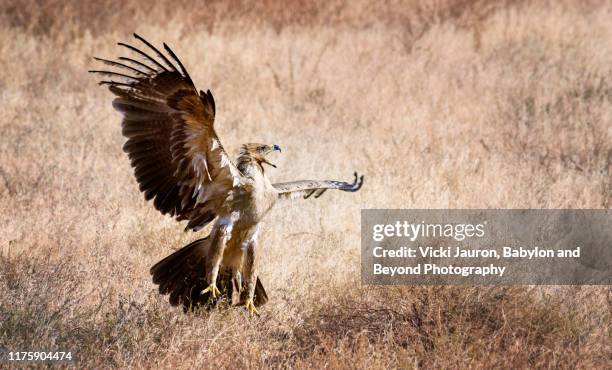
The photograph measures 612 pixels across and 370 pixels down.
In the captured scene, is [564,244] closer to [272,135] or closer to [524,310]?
[524,310]

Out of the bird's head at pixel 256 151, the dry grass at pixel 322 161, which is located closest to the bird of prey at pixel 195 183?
the bird's head at pixel 256 151

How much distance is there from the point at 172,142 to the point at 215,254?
0.68 meters

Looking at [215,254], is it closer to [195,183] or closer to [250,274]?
[250,274]

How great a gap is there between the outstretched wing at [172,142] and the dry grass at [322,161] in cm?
73

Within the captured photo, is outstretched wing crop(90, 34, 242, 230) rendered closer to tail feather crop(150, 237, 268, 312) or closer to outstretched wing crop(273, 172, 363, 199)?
tail feather crop(150, 237, 268, 312)

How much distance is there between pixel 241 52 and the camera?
41.4ft

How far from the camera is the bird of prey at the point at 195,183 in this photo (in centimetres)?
561

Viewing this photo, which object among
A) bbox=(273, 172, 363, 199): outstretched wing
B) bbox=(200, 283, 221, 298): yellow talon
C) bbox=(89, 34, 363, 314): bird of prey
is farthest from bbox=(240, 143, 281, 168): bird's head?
bbox=(200, 283, 221, 298): yellow talon

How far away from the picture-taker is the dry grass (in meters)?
5.90

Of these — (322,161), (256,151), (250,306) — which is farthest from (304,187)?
(322,161)

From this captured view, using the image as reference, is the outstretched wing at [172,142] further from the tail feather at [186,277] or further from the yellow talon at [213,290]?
the yellow talon at [213,290]

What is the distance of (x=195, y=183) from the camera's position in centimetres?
582

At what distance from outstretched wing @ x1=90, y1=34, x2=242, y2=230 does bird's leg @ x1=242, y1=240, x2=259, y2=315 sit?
0.29 metres

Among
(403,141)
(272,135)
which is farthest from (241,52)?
(403,141)
